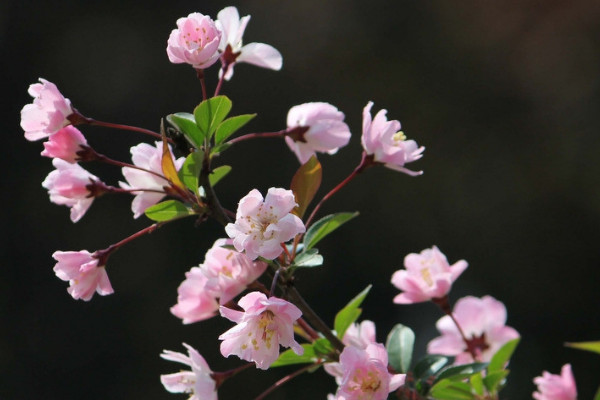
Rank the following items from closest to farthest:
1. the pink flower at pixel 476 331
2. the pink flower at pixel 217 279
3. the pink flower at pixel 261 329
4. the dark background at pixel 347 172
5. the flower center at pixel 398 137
A: the pink flower at pixel 261 329
the pink flower at pixel 217 279
the flower center at pixel 398 137
the pink flower at pixel 476 331
the dark background at pixel 347 172

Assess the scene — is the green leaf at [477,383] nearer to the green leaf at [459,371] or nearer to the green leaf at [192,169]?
the green leaf at [459,371]

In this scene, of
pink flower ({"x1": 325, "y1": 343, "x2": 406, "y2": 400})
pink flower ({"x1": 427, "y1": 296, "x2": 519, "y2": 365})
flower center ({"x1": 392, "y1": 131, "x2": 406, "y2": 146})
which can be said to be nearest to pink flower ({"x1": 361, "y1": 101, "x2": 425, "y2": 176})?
flower center ({"x1": 392, "y1": 131, "x2": 406, "y2": 146})

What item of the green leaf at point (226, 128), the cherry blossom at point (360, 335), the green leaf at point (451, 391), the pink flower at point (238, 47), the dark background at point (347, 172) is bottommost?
the dark background at point (347, 172)

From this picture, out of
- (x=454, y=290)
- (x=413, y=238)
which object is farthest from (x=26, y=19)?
(x=454, y=290)

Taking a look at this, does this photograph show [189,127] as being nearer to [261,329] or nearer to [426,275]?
[261,329]

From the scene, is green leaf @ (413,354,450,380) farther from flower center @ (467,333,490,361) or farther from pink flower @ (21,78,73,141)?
pink flower @ (21,78,73,141)

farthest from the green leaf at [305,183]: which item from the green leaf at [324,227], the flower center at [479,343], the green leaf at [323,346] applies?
the flower center at [479,343]
